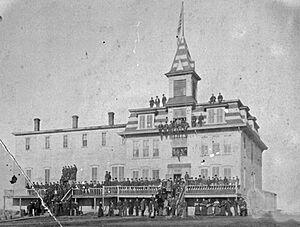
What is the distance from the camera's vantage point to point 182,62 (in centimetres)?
1037

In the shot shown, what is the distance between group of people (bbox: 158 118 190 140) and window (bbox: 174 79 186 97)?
49 centimetres

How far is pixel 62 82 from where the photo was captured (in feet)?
34.0

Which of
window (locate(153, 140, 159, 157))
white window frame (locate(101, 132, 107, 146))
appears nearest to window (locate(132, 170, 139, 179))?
window (locate(153, 140, 159, 157))

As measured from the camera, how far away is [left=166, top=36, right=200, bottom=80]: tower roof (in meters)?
9.77

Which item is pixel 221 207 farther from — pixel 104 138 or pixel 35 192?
pixel 35 192

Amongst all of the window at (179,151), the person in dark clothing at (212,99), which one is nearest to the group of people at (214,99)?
the person in dark clothing at (212,99)

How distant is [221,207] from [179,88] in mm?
2344

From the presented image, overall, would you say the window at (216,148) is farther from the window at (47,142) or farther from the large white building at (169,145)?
the window at (47,142)

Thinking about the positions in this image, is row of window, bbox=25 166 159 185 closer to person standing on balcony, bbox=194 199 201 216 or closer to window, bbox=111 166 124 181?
window, bbox=111 166 124 181

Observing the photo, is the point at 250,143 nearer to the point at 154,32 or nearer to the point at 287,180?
the point at 287,180

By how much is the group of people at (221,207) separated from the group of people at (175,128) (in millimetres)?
1308

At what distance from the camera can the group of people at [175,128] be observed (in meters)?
10.8

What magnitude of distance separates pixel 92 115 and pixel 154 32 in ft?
8.63

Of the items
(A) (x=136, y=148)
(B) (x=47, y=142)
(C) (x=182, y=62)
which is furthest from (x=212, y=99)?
(B) (x=47, y=142)
